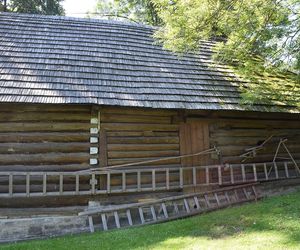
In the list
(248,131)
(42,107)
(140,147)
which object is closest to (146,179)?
(140,147)

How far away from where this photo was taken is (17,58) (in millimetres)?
8539

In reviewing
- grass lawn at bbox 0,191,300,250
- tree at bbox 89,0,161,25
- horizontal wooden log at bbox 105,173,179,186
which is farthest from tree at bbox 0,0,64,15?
grass lawn at bbox 0,191,300,250

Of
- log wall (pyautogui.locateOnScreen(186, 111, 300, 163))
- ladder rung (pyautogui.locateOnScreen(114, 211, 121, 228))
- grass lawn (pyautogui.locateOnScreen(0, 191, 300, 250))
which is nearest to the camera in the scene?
grass lawn (pyautogui.locateOnScreen(0, 191, 300, 250))

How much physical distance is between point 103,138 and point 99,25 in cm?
493

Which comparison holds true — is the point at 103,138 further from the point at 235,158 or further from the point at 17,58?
the point at 235,158

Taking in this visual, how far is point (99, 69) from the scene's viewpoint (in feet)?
29.1

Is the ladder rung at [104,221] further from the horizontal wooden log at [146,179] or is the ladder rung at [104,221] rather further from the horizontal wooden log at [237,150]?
the horizontal wooden log at [237,150]

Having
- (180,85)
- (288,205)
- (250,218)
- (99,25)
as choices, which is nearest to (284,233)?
(250,218)

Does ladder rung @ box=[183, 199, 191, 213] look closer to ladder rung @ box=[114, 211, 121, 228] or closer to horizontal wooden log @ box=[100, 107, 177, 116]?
ladder rung @ box=[114, 211, 121, 228]

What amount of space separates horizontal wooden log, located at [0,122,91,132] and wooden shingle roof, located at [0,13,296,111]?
760mm

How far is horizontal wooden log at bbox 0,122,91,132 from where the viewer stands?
7.72 metres

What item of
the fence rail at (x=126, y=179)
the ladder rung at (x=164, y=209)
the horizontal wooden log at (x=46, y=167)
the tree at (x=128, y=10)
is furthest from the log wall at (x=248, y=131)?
the tree at (x=128, y=10)

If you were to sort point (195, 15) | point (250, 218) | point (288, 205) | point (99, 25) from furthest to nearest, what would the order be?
point (99, 25)
point (195, 15)
point (288, 205)
point (250, 218)

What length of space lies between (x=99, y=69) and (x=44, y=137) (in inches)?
90.7
